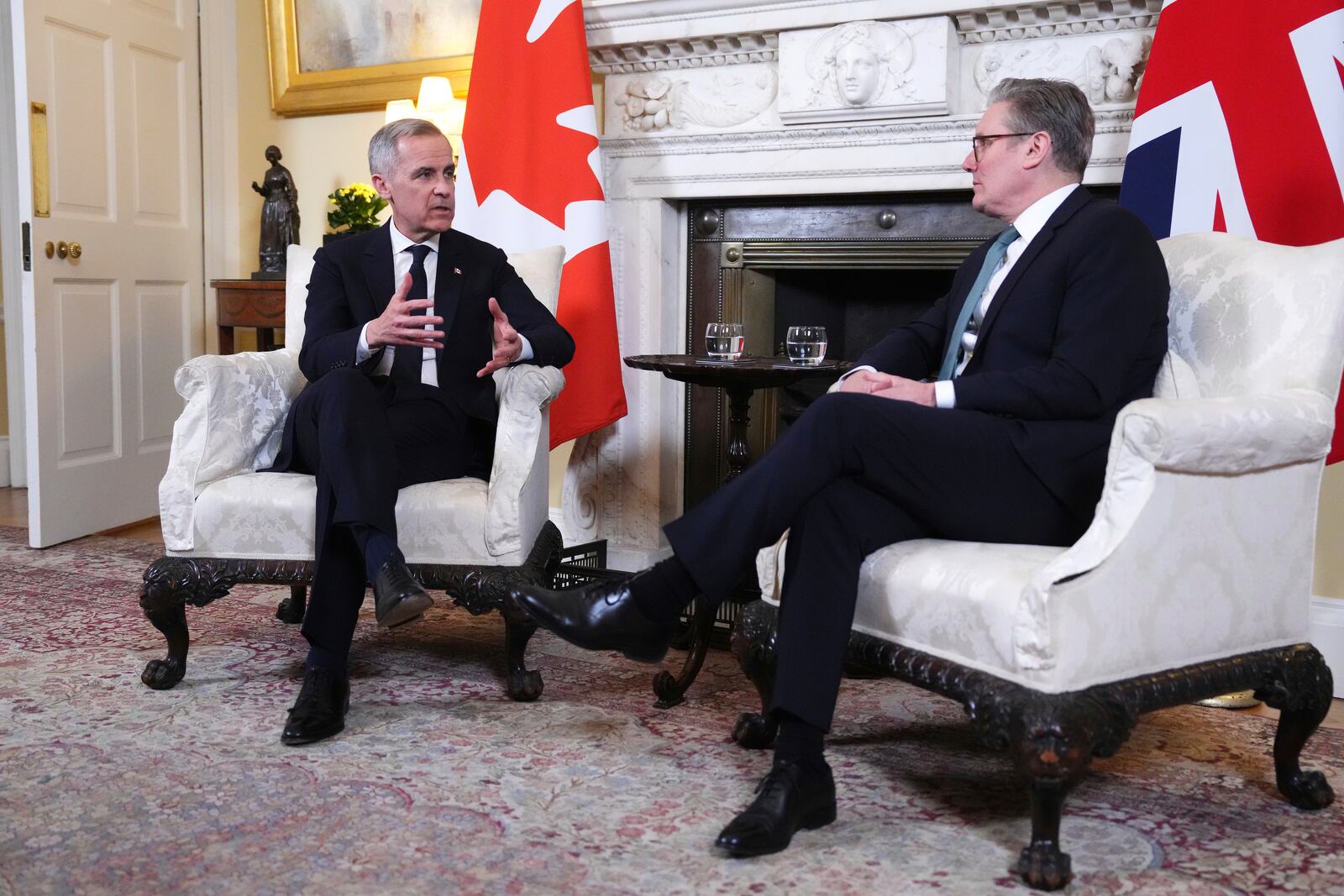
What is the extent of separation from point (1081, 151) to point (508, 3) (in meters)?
1.95

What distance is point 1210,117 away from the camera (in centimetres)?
268

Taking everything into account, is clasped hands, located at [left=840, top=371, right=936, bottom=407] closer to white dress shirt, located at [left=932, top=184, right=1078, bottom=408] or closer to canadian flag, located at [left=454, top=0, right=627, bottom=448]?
white dress shirt, located at [left=932, top=184, right=1078, bottom=408]

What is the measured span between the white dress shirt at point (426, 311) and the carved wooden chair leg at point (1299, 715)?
1.56 meters

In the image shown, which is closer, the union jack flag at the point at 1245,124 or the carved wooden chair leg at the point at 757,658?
the carved wooden chair leg at the point at 757,658

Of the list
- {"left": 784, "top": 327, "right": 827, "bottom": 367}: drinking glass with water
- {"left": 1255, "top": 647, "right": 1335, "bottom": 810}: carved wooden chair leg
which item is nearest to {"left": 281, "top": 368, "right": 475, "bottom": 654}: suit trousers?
{"left": 784, "top": 327, "right": 827, "bottom": 367}: drinking glass with water

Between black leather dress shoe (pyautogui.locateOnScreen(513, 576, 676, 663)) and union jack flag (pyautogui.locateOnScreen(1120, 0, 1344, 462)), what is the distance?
1.56 metres

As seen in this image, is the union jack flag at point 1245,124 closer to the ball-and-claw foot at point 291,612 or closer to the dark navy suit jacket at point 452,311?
the dark navy suit jacket at point 452,311

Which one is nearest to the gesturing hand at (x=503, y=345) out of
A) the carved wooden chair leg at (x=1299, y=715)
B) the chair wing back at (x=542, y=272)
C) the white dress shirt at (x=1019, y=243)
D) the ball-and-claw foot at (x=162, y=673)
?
the chair wing back at (x=542, y=272)

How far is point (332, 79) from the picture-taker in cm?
441

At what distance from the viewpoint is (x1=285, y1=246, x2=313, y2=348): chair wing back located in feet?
9.89

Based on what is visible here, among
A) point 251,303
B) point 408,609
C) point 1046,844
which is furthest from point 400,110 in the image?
point 1046,844

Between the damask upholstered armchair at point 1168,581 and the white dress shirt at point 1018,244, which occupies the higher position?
the white dress shirt at point 1018,244

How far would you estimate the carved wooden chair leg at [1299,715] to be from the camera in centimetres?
193

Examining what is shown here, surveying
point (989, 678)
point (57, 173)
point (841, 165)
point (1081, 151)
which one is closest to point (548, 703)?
point (989, 678)
